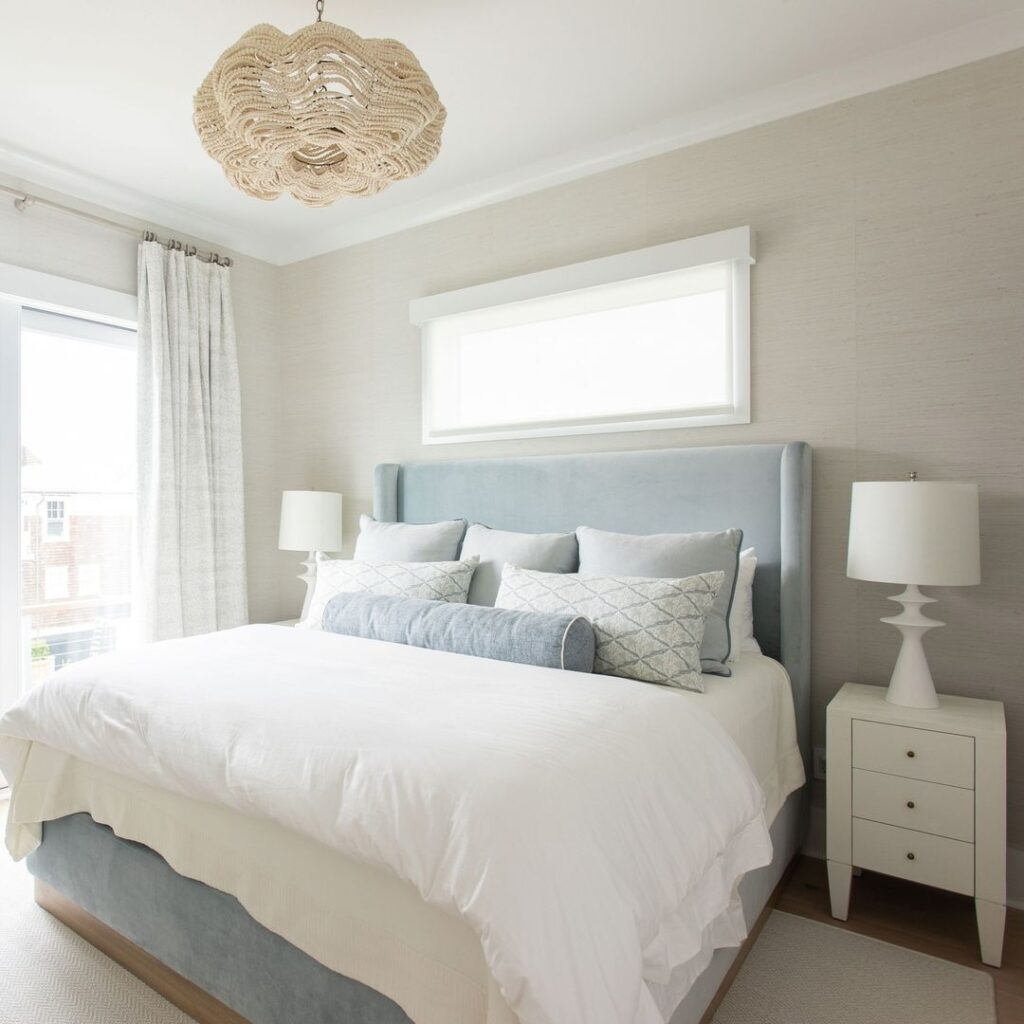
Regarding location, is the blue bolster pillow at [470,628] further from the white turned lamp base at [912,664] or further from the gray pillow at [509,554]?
the white turned lamp base at [912,664]

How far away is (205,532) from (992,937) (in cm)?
350

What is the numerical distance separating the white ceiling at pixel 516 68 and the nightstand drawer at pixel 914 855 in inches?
94.4

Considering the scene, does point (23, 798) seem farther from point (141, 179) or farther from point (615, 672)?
point (141, 179)

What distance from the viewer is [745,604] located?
2.38 meters

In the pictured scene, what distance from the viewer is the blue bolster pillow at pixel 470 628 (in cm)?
196

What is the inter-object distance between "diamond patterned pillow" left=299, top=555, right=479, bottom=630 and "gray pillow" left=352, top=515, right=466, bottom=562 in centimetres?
16

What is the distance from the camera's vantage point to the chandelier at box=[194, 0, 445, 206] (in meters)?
1.62

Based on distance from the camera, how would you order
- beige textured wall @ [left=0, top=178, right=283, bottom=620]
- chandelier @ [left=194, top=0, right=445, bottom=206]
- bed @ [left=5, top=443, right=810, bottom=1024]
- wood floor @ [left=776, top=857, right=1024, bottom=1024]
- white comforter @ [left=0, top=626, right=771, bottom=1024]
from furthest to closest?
beige textured wall @ [left=0, top=178, right=283, bottom=620]
wood floor @ [left=776, top=857, right=1024, bottom=1024]
chandelier @ [left=194, top=0, right=445, bottom=206]
bed @ [left=5, top=443, right=810, bottom=1024]
white comforter @ [left=0, top=626, right=771, bottom=1024]

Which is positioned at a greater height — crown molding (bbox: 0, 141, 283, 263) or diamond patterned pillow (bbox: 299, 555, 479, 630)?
crown molding (bbox: 0, 141, 283, 263)

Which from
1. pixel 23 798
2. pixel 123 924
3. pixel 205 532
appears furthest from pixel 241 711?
pixel 205 532

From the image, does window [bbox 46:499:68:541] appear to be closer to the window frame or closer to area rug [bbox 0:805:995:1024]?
the window frame

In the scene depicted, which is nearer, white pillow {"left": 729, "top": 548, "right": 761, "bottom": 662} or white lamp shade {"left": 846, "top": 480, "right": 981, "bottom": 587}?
white lamp shade {"left": 846, "top": 480, "right": 981, "bottom": 587}

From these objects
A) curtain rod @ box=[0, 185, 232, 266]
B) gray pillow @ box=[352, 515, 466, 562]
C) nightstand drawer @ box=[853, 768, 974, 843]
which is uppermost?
curtain rod @ box=[0, 185, 232, 266]

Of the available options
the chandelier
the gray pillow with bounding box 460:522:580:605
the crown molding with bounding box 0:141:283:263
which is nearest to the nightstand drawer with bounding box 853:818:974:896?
the gray pillow with bounding box 460:522:580:605
